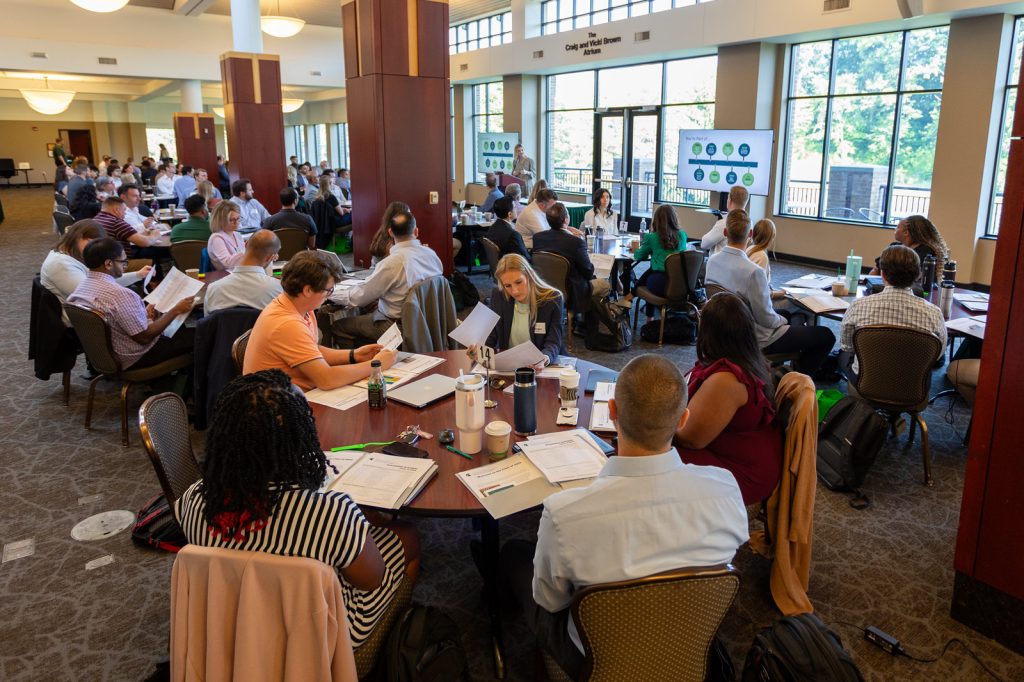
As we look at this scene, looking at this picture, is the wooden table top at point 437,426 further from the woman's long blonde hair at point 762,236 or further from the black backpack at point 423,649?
→ the woman's long blonde hair at point 762,236

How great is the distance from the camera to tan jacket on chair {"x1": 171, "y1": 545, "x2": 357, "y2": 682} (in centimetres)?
162

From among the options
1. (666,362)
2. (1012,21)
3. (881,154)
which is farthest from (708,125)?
(666,362)

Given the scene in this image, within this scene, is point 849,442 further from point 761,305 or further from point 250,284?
point 250,284

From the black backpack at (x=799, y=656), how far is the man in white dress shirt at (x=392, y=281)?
3201 millimetres

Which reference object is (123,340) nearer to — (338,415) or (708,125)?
(338,415)

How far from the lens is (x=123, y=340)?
4266 mm

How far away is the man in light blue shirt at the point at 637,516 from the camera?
158 cm

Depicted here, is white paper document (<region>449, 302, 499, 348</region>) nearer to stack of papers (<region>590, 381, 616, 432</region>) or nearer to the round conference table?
the round conference table

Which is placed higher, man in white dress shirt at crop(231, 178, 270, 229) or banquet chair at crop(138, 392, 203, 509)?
man in white dress shirt at crop(231, 178, 270, 229)

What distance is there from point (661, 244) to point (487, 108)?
11.8 metres

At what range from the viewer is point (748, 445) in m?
2.45

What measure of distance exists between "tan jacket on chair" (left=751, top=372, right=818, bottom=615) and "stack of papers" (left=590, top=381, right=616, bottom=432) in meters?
0.62

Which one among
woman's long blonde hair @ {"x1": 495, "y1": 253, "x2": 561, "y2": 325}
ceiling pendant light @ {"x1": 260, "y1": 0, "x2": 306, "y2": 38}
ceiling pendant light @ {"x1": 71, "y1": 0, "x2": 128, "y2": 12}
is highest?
ceiling pendant light @ {"x1": 260, "y1": 0, "x2": 306, "y2": 38}

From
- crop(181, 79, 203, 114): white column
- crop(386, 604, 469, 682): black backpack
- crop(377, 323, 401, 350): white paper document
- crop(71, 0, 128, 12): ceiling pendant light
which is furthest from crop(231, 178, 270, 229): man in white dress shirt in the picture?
crop(181, 79, 203, 114): white column
